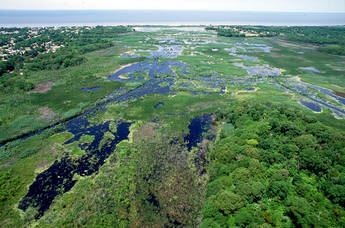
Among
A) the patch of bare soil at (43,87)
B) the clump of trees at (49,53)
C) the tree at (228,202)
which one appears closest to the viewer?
the tree at (228,202)

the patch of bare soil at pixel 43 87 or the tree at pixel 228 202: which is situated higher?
the patch of bare soil at pixel 43 87

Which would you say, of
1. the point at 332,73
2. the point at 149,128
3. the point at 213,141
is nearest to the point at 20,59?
Answer: the point at 149,128

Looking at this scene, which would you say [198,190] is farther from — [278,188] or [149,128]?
[149,128]

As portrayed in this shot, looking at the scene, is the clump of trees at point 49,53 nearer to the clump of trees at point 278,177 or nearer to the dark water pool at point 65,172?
the dark water pool at point 65,172

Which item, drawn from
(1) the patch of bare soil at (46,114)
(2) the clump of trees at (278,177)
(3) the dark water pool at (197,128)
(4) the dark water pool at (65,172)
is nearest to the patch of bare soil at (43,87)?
(1) the patch of bare soil at (46,114)

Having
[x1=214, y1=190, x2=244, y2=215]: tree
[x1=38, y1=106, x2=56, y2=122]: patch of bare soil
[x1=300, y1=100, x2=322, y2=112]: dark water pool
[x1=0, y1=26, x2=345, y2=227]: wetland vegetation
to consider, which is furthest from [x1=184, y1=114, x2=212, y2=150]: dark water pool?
[x1=38, y1=106, x2=56, y2=122]: patch of bare soil

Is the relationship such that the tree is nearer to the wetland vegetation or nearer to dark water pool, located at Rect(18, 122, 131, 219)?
the wetland vegetation
